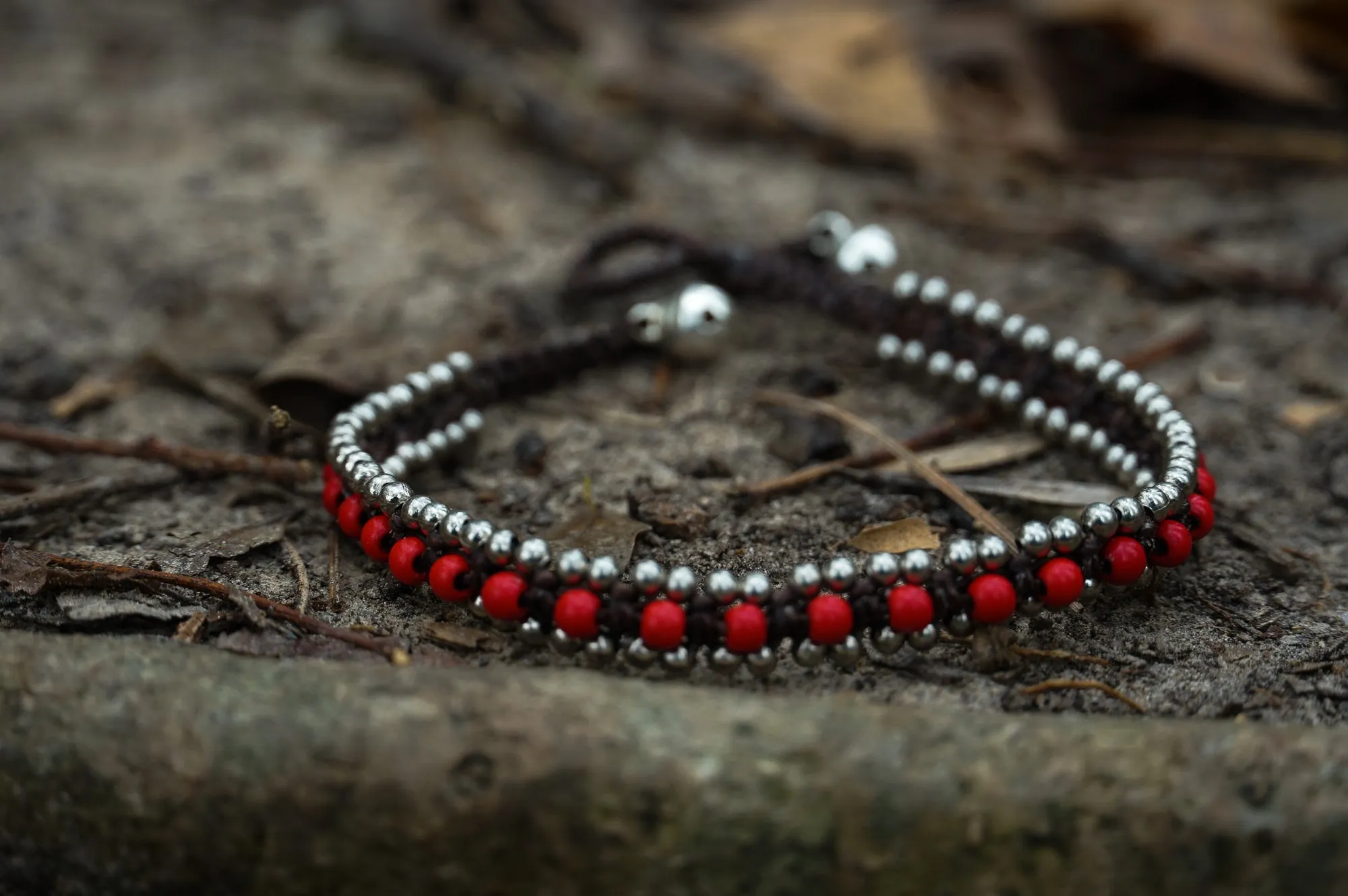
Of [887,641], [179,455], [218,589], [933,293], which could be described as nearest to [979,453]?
[933,293]

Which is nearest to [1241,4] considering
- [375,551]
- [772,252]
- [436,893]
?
[772,252]

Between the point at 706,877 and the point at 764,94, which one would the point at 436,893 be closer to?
the point at 706,877

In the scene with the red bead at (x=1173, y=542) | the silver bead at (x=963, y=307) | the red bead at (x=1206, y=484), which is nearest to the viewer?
the red bead at (x=1173, y=542)

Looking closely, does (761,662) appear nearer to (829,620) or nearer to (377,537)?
(829,620)

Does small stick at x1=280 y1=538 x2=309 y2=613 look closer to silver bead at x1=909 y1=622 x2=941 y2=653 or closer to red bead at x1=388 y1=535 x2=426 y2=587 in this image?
red bead at x1=388 y1=535 x2=426 y2=587

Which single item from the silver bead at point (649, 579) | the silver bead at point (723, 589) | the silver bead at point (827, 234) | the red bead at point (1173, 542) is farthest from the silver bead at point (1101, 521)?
the silver bead at point (827, 234)

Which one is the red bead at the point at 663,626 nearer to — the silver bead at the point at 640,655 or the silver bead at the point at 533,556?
the silver bead at the point at 640,655

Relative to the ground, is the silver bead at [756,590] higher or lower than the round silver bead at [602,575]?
higher
